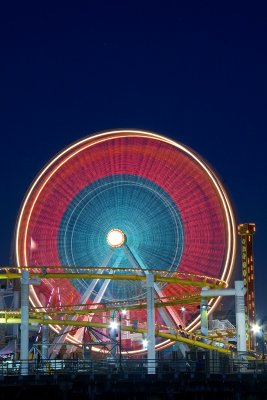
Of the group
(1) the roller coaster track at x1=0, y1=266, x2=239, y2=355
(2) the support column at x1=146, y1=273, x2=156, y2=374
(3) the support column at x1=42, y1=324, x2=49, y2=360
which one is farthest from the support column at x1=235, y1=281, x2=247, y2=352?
(3) the support column at x1=42, y1=324, x2=49, y2=360

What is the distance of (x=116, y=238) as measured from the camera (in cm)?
6894

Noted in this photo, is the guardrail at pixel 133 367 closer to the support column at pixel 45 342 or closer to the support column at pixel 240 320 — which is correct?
the support column at pixel 240 320

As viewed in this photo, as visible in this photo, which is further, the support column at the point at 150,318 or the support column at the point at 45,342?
the support column at the point at 45,342

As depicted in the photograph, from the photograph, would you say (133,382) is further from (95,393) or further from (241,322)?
(241,322)

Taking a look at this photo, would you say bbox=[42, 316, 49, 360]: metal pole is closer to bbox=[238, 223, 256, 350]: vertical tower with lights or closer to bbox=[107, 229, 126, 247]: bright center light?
bbox=[107, 229, 126, 247]: bright center light

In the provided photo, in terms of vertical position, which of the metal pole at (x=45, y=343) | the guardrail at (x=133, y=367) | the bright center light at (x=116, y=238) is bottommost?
the guardrail at (x=133, y=367)

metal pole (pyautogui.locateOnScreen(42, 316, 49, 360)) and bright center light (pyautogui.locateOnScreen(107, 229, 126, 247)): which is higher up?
bright center light (pyautogui.locateOnScreen(107, 229, 126, 247))

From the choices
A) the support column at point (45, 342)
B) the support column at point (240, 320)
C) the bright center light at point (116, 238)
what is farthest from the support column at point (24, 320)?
the support column at point (240, 320)

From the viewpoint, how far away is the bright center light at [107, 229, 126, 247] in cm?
6888

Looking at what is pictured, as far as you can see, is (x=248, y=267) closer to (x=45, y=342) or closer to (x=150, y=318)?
(x=45, y=342)

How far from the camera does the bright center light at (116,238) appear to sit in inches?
2712

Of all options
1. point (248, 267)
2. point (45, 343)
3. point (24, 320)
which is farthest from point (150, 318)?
point (248, 267)

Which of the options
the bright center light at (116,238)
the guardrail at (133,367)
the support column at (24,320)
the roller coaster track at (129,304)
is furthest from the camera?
the bright center light at (116,238)

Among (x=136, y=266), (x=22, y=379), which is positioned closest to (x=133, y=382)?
(x=22, y=379)
